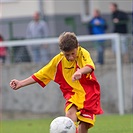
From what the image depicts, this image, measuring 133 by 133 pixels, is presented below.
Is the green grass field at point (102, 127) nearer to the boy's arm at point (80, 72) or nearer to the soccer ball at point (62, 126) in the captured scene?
the boy's arm at point (80, 72)

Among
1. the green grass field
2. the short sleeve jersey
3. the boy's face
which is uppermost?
the boy's face

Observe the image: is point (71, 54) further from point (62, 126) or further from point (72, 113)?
point (62, 126)

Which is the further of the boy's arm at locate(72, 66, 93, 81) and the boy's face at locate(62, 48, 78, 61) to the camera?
the boy's face at locate(62, 48, 78, 61)

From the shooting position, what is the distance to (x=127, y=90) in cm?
2003

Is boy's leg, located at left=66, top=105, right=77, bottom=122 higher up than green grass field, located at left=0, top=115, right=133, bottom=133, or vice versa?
boy's leg, located at left=66, top=105, right=77, bottom=122

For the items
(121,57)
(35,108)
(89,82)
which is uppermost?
(89,82)

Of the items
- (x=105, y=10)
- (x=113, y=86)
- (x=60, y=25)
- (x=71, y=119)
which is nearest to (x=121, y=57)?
(x=113, y=86)

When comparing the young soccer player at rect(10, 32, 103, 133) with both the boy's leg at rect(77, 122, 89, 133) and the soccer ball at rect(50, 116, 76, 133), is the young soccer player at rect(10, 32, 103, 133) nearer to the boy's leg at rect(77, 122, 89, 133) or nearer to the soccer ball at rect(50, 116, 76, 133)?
the boy's leg at rect(77, 122, 89, 133)

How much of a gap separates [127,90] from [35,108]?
265 centimetres

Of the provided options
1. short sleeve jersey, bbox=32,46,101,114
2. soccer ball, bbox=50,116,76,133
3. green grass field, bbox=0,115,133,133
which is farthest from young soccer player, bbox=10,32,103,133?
green grass field, bbox=0,115,133,133

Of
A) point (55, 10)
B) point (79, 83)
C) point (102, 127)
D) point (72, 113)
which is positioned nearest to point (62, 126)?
point (72, 113)

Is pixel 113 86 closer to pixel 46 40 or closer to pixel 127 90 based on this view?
pixel 127 90

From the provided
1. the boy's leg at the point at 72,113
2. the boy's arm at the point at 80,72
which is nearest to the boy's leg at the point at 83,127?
the boy's leg at the point at 72,113

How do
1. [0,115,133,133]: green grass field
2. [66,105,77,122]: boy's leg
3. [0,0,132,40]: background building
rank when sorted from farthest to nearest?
[0,0,132,40]: background building, [0,115,133,133]: green grass field, [66,105,77,122]: boy's leg
